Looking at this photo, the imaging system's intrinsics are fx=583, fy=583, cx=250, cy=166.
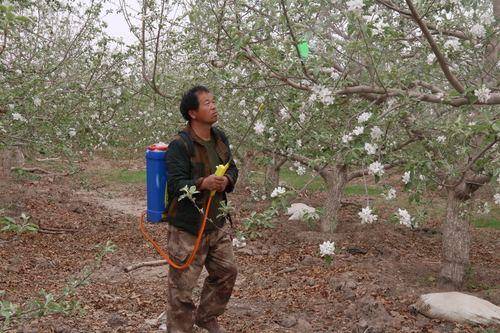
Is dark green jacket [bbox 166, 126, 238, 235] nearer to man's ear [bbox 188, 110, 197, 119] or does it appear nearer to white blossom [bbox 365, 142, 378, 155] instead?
man's ear [bbox 188, 110, 197, 119]

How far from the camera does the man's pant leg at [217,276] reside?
13.8ft

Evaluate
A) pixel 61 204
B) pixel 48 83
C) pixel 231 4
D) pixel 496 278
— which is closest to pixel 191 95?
pixel 231 4

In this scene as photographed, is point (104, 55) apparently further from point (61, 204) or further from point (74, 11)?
point (61, 204)

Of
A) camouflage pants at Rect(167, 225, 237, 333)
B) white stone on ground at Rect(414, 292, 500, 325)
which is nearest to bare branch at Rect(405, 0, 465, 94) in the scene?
camouflage pants at Rect(167, 225, 237, 333)

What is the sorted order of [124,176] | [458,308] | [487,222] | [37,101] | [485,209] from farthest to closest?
[124,176] < [487,222] < [37,101] < [485,209] < [458,308]

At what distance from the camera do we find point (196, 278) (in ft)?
13.5

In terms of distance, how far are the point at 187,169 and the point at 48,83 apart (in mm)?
3559

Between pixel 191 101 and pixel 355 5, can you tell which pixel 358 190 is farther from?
pixel 355 5

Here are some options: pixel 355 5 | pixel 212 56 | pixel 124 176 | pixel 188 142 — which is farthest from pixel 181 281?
pixel 124 176

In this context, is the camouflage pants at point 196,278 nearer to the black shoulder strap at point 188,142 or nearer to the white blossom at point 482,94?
the black shoulder strap at point 188,142

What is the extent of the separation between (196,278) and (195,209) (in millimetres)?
502

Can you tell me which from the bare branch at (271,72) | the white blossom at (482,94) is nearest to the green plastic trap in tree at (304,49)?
the bare branch at (271,72)

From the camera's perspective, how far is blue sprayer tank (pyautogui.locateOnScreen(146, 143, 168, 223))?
13.6ft

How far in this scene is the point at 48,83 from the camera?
682 centimetres
